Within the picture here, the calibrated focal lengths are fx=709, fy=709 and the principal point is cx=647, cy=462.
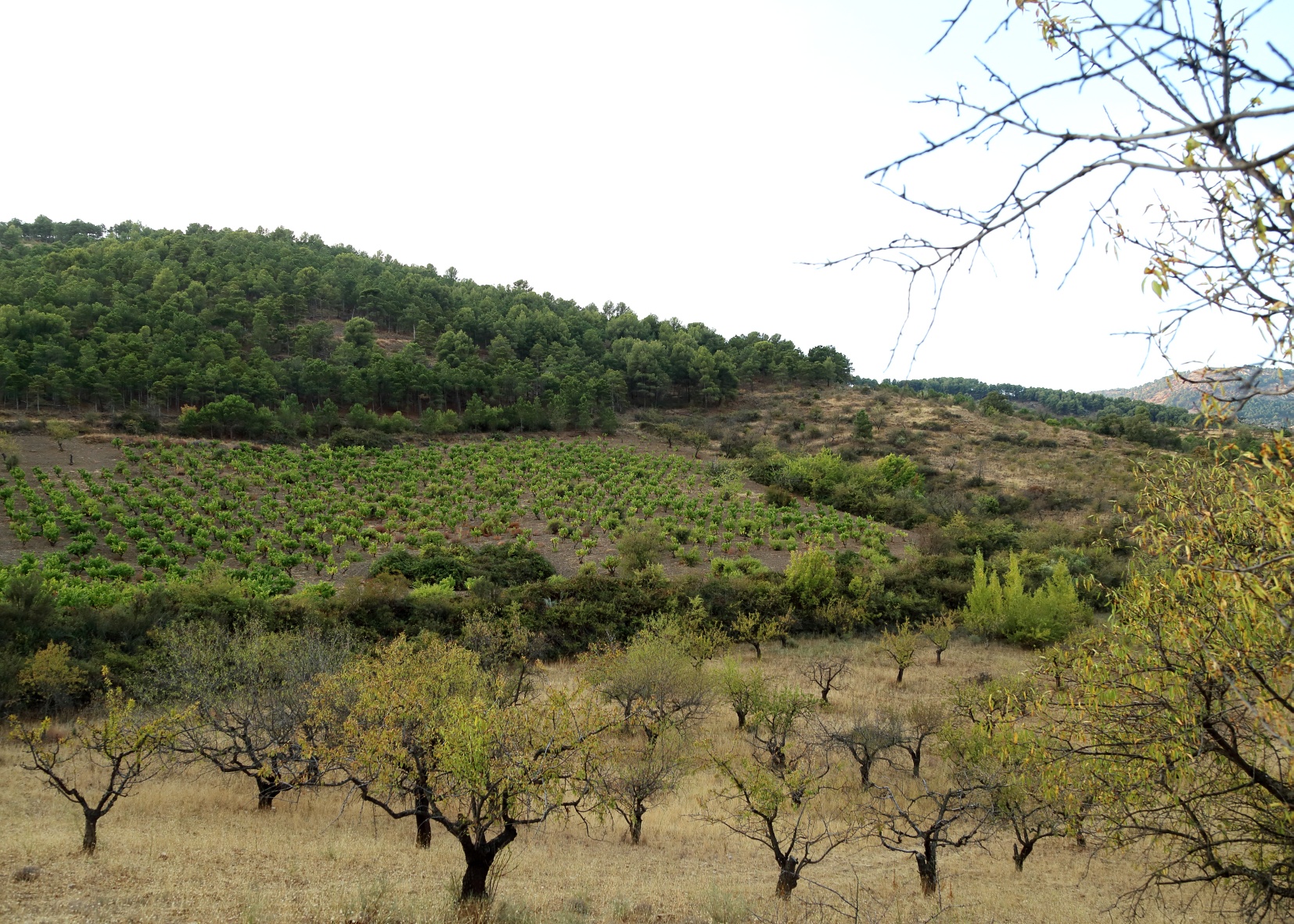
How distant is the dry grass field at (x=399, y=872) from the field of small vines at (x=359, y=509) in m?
17.8

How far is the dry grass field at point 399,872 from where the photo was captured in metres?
9.08

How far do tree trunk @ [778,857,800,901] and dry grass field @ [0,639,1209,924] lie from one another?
164 millimetres

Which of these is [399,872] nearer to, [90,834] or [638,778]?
[90,834]

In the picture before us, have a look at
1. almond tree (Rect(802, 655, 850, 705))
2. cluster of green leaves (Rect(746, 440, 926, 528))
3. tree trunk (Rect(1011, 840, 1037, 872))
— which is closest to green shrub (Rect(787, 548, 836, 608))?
almond tree (Rect(802, 655, 850, 705))

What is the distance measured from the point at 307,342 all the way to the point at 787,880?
7801 centimetres

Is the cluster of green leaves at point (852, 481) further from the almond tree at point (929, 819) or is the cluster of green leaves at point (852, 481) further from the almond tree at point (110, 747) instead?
the almond tree at point (110, 747)

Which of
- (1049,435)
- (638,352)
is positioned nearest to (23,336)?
(638,352)

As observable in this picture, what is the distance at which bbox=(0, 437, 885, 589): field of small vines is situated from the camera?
109 feet

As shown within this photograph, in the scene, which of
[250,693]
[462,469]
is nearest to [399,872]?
[250,693]

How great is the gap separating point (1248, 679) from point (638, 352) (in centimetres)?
8508

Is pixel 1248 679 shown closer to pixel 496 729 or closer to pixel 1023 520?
pixel 496 729

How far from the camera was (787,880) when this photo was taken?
11414mm

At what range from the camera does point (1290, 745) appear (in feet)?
10.1

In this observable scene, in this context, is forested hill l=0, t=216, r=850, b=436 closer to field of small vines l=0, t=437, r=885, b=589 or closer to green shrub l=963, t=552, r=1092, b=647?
field of small vines l=0, t=437, r=885, b=589
